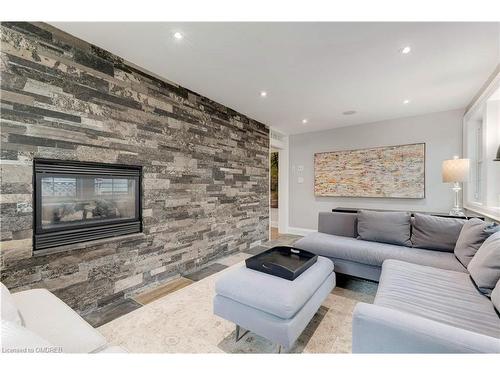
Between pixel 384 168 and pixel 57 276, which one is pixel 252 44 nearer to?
pixel 57 276

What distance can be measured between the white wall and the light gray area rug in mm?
2583

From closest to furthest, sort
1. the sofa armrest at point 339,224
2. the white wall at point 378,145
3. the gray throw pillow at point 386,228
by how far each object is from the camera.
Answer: the gray throw pillow at point 386,228 < the sofa armrest at point 339,224 < the white wall at point 378,145

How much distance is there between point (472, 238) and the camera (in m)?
2.01

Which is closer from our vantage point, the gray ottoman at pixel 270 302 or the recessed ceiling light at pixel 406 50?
the gray ottoman at pixel 270 302

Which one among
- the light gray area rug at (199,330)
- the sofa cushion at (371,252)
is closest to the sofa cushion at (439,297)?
the sofa cushion at (371,252)

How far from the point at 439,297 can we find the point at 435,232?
4.16 ft

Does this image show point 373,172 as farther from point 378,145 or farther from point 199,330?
point 199,330

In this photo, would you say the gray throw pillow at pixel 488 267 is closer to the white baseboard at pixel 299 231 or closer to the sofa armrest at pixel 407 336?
the sofa armrest at pixel 407 336

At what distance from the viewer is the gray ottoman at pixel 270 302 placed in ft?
4.60

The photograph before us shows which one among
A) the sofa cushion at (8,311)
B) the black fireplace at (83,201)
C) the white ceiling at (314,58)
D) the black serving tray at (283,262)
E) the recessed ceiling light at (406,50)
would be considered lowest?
the black serving tray at (283,262)

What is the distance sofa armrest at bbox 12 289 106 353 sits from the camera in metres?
1.04

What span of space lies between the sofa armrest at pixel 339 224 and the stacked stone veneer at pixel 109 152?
1473 mm

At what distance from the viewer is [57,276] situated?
6.15 feet

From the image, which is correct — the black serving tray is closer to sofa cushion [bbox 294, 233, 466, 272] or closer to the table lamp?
sofa cushion [bbox 294, 233, 466, 272]
